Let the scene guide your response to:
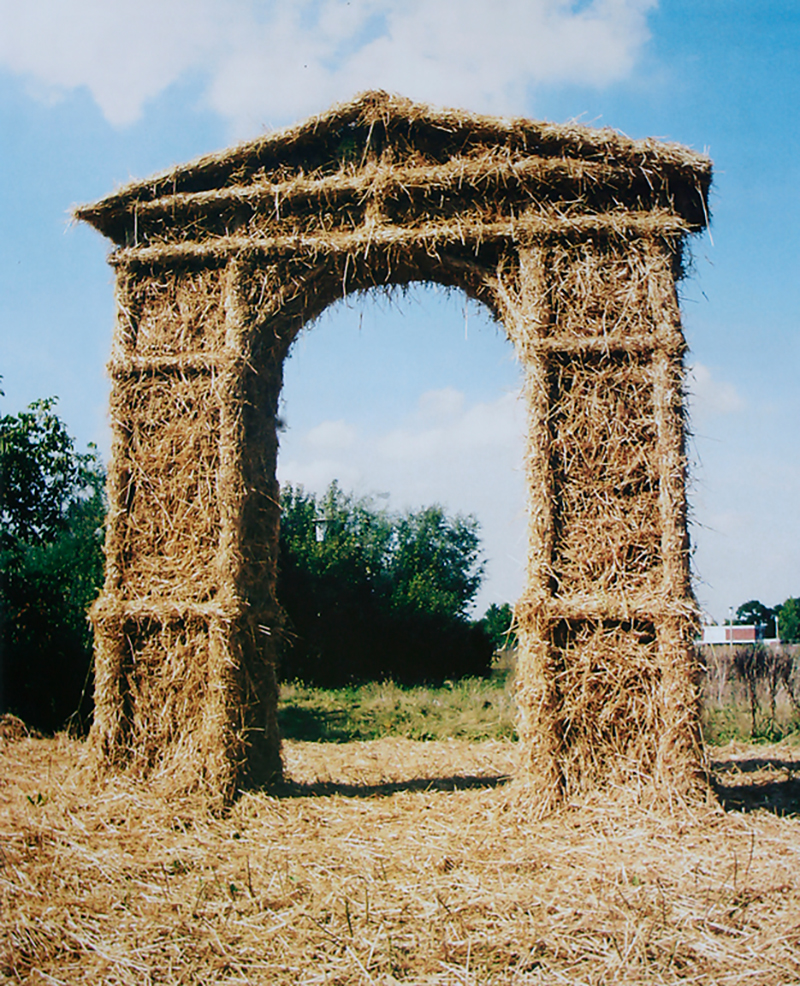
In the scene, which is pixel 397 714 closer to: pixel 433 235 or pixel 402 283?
pixel 402 283


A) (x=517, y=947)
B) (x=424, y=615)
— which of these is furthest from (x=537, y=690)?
(x=424, y=615)

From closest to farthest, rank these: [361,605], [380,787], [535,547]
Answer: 1. [535,547]
2. [380,787]
3. [361,605]

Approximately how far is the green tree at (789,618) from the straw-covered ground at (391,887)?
6871cm

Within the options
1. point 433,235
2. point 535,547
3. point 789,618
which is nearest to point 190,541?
point 535,547

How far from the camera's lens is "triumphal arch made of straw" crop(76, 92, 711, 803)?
16.1ft

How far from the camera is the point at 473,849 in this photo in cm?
431

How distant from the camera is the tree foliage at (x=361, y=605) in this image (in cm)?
1712

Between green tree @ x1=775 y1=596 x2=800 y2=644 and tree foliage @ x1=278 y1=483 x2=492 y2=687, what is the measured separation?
54962 mm

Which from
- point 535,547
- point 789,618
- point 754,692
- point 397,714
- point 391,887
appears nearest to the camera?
point 391,887

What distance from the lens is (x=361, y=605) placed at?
1828 centimetres

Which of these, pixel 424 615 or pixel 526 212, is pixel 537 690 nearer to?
pixel 526 212

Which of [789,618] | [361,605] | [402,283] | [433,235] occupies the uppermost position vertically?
[433,235]

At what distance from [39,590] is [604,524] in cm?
701

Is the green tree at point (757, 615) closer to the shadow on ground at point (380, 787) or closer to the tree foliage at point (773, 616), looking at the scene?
the tree foliage at point (773, 616)
